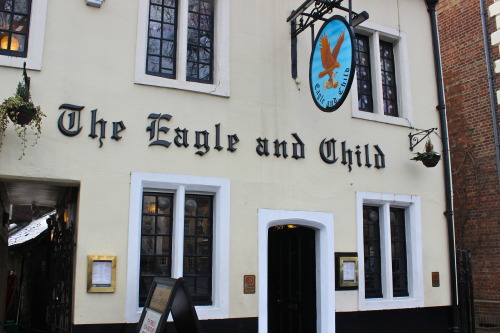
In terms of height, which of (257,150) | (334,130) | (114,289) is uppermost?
(334,130)

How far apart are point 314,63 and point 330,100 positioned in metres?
0.84

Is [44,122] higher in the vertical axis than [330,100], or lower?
lower

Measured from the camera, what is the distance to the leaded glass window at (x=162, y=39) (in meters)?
7.88

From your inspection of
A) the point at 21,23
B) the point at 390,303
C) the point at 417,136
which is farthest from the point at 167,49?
the point at 390,303

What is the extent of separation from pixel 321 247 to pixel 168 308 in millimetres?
3421

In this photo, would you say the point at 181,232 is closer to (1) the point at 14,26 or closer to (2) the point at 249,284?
(2) the point at 249,284

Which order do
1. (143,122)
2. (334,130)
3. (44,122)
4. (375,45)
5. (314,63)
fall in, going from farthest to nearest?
(375,45)
(334,130)
(314,63)
(143,122)
(44,122)

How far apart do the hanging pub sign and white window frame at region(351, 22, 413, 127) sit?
4.93 feet

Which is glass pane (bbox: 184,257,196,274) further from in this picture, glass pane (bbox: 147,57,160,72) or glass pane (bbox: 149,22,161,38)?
glass pane (bbox: 149,22,161,38)

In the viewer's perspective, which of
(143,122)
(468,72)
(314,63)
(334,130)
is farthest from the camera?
(468,72)

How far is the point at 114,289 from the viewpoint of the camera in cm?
679

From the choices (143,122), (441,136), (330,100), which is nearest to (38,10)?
(143,122)

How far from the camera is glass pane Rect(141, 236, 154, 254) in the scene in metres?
7.34

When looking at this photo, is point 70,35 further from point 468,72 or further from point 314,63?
point 468,72
